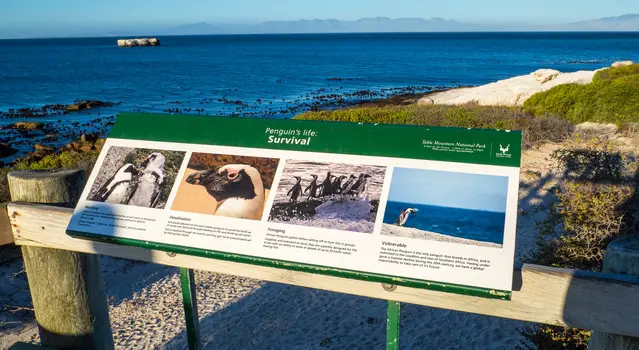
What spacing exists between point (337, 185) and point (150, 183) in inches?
35.9

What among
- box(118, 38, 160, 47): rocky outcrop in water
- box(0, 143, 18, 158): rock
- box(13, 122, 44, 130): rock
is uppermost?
box(118, 38, 160, 47): rocky outcrop in water

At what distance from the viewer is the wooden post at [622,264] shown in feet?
5.28

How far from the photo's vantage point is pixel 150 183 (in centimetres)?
226

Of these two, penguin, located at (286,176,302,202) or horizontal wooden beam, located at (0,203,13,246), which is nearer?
penguin, located at (286,176,302,202)

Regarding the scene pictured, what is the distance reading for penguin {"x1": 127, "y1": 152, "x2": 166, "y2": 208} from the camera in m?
2.21

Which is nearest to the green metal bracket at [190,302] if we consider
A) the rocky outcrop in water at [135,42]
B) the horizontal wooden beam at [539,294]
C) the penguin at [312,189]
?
the horizontal wooden beam at [539,294]

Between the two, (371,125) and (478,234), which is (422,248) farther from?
(371,125)

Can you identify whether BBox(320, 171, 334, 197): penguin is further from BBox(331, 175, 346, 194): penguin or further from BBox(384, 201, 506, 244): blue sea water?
BBox(384, 201, 506, 244): blue sea water

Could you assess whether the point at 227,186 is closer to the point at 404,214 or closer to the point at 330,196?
the point at 330,196

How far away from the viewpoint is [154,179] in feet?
7.41

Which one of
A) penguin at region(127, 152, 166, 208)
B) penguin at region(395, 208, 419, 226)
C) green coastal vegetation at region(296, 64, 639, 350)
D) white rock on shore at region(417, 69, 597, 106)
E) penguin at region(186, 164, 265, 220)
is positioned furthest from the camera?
white rock on shore at region(417, 69, 597, 106)

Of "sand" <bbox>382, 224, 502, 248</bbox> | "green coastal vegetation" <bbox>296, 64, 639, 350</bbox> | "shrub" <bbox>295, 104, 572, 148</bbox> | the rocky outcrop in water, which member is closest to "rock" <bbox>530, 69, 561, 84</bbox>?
"green coastal vegetation" <bbox>296, 64, 639, 350</bbox>

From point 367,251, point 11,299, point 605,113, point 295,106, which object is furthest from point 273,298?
point 295,106

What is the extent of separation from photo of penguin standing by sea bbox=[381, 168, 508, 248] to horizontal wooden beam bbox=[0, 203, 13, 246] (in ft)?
6.20
